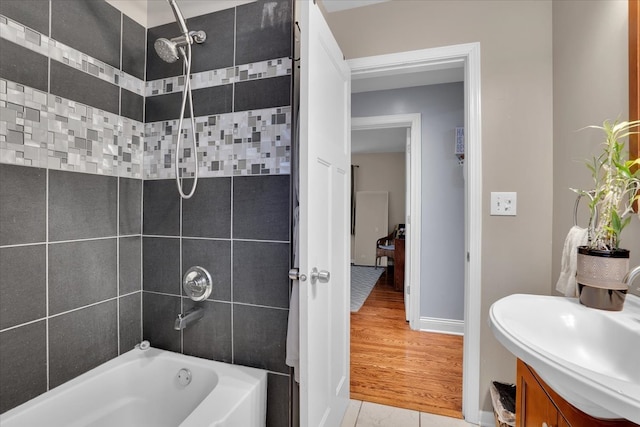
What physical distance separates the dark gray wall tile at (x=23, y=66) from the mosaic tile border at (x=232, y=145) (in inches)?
18.9

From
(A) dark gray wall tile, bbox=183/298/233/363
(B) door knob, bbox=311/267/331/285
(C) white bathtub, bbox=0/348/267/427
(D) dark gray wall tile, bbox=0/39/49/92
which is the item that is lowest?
(C) white bathtub, bbox=0/348/267/427

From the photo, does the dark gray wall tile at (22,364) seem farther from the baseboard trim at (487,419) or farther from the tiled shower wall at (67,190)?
the baseboard trim at (487,419)

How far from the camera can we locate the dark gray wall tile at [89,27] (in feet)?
3.88

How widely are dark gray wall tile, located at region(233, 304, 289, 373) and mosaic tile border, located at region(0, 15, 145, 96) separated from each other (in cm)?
126

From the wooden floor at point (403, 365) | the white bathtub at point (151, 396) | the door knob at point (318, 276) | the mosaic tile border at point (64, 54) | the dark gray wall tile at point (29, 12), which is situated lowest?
the wooden floor at point (403, 365)

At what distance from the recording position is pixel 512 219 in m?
1.50

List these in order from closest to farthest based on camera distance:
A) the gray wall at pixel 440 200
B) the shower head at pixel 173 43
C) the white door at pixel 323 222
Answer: the white door at pixel 323 222 → the shower head at pixel 173 43 → the gray wall at pixel 440 200

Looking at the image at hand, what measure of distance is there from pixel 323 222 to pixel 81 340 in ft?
3.91

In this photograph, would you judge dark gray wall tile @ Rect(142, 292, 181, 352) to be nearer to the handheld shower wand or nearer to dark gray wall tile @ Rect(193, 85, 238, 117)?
the handheld shower wand

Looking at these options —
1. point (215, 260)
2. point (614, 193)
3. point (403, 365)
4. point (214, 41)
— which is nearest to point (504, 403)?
point (403, 365)

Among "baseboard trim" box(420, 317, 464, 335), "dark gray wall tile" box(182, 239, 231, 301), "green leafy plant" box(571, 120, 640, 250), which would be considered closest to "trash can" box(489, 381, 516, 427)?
"green leafy plant" box(571, 120, 640, 250)

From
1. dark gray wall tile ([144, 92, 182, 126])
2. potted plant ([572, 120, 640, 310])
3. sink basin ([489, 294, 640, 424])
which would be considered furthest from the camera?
dark gray wall tile ([144, 92, 182, 126])

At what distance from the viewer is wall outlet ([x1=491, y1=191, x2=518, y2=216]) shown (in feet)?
4.89

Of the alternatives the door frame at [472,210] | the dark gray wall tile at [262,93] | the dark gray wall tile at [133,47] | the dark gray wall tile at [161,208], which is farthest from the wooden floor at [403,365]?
the dark gray wall tile at [133,47]
